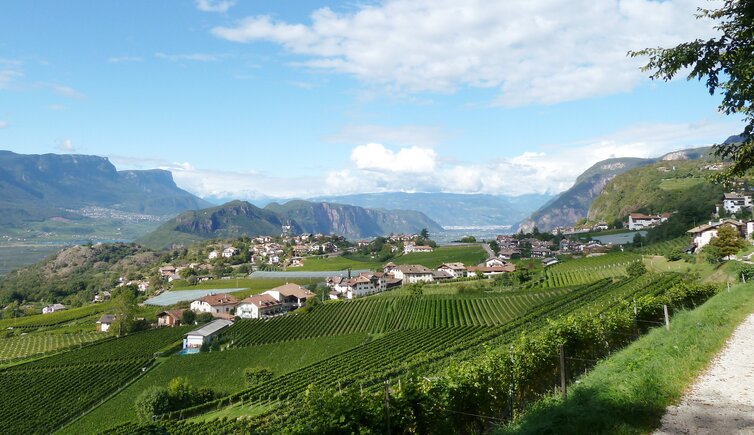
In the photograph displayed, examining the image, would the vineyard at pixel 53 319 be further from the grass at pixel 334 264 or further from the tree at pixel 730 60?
the tree at pixel 730 60

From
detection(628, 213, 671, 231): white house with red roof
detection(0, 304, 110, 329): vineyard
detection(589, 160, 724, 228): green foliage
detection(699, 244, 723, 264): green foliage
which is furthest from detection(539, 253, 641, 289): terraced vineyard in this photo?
detection(0, 304, 110, 329): vineyard

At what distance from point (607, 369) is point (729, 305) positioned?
918 centimetres

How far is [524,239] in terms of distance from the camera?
16225 centimetres

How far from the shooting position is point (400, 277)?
113625 mm

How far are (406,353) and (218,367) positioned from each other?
845 inches

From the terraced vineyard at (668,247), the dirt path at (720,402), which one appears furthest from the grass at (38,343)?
the terraced vineyard at (668,247)

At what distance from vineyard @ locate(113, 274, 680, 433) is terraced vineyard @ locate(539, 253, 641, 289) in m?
10.5

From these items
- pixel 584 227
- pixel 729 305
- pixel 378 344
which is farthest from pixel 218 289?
pixel 584 227

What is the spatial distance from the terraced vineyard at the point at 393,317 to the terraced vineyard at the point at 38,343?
23672 mm

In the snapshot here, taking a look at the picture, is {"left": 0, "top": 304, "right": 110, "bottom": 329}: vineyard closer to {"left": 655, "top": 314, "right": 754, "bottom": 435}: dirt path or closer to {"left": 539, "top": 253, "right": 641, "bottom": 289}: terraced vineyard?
{"left": 539, "top": 253, "right": 641, "bottom": 289}: terraced vineyard

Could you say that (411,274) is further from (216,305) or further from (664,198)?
(664,198)

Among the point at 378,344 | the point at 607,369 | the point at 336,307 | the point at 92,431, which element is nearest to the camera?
the point at 607,369

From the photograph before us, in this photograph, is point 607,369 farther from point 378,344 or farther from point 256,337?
point 256,337

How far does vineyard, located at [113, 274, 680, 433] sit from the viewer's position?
32.6 metres
